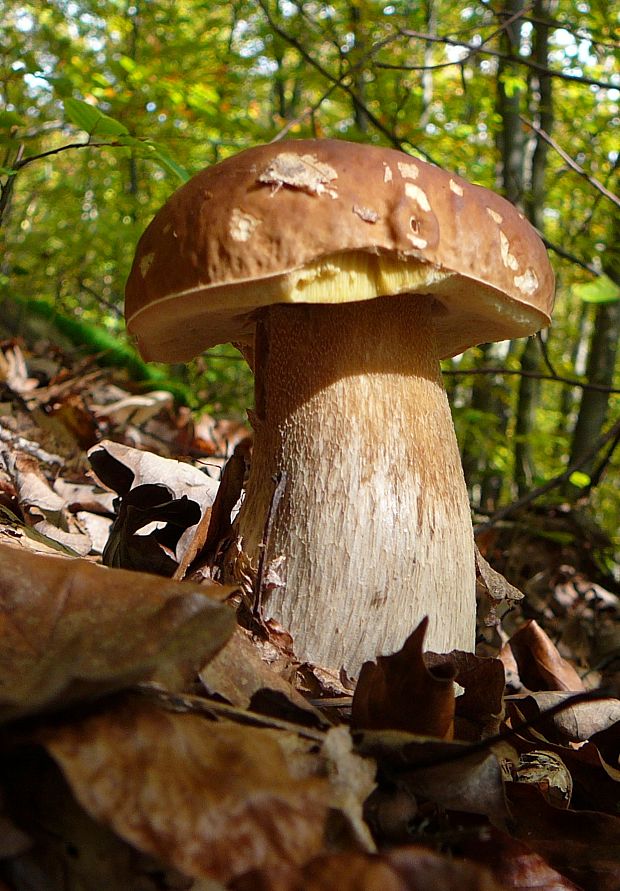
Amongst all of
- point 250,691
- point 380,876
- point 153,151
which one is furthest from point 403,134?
point 380,876

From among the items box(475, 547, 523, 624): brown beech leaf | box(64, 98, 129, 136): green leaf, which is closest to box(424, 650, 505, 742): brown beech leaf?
box(475, 547, 523, 624): brown beech leaf

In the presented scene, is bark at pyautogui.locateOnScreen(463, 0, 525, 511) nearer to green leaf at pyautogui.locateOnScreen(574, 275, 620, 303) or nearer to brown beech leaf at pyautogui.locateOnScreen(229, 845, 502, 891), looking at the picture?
green leaf at pyautogui.locateOnScreen(574, 275, 620, 303)

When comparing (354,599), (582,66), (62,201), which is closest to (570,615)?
(354,599)

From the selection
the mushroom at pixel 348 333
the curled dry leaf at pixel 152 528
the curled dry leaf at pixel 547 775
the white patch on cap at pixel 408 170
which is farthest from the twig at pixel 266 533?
the white patch on cap at pixel 408 170

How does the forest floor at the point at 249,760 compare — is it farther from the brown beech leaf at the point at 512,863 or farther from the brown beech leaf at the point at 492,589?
the brown beech leaf at the point at 492,589

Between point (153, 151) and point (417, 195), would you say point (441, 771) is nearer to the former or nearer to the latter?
point (417, 195)

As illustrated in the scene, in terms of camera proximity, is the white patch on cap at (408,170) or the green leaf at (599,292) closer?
the white patch on cap at (408,170)

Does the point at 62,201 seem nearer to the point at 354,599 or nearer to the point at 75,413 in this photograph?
the point at 75,413
